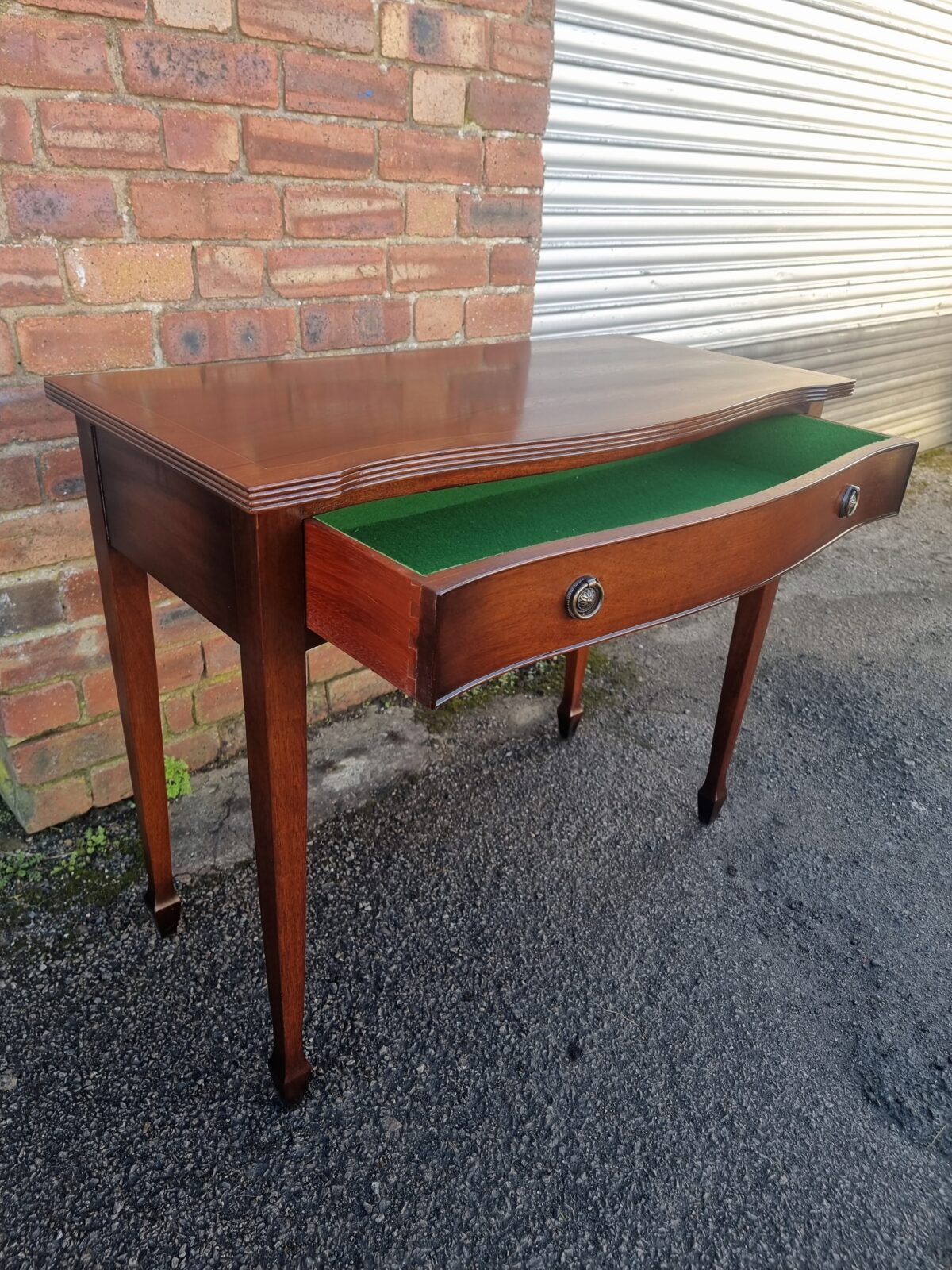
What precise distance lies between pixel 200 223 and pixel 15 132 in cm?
29

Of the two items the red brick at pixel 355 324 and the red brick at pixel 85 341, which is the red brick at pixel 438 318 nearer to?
the red brick at pixel 355 324

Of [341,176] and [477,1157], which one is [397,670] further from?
[341,176]

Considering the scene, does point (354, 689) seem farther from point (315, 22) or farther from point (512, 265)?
point (315, 22)

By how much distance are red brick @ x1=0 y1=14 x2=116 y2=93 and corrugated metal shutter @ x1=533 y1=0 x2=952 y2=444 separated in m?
1.23

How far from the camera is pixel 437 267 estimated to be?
70.4 inches

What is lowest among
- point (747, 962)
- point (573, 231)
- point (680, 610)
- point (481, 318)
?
point (747, 962)

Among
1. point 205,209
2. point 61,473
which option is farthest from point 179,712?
point 205,209

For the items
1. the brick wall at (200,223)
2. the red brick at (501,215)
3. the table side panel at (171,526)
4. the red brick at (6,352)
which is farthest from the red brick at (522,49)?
the table side panel at (171,526)

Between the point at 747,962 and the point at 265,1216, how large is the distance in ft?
2.87

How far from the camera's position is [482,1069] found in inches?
51.4

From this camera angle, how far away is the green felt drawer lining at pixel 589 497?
1.06 metres

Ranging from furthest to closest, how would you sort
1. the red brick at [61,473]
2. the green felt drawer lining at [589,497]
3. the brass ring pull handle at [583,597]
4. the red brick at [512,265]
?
the red brick at [512,265] → the red brick at [61,473] → the green felt drawer lining at [589,497] → the brass ring pull handle at [583,597]

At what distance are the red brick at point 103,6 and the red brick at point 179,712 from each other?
1135mm

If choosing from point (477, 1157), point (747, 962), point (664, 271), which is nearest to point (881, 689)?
point (747, 962)
